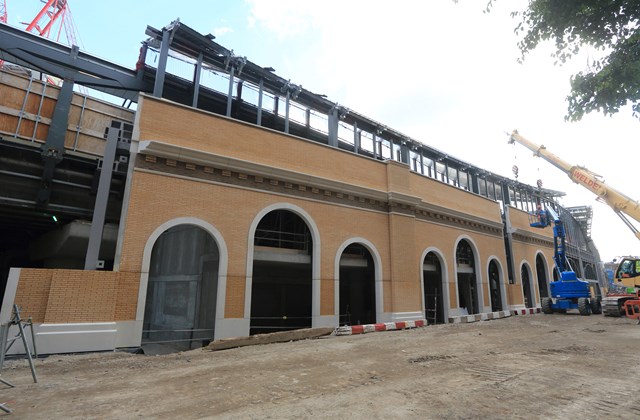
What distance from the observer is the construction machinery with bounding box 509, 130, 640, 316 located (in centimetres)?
1925

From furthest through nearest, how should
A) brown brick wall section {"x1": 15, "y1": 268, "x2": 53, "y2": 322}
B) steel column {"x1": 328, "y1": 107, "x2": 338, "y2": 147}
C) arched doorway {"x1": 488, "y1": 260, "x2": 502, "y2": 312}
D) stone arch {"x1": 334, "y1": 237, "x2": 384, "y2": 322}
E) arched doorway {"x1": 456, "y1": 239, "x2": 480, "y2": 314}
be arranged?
arched doorway {"x1": 488, "y1": 260, "x2": 502, "y2": 312}, arched doorway {"x1": 456, "y1": 239, "x2": 480, "y2": 314}, steel column {"x1": 328, "y1": 107, "x2": 338, "y2": 147}, stone arch {"x1": 334, "y1": 237, "x2": 384, "y2": 322}, brown brick wall section {"x1": 15, "y1": 268, "x2": 53, "y2": 322}

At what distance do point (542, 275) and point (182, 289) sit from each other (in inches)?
1191

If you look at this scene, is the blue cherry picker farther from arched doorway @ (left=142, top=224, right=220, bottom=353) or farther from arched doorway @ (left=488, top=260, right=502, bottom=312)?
arched doorway @ (left=142, top=224, right=220, bottom=353)

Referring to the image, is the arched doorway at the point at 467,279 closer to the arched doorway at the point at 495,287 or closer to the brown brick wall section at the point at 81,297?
the arched doorway at the point at 495,287

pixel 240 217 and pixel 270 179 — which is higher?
pixel 270 179

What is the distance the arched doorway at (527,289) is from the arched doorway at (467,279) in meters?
6.67

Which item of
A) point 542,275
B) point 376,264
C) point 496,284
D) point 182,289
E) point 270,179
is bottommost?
point 182,289

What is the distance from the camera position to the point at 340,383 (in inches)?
241

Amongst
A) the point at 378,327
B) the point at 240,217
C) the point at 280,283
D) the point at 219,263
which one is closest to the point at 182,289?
the point at 280,283

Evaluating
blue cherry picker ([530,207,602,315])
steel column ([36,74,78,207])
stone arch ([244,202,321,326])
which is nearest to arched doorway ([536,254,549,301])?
blue cherry picker ([530,207,602,315])

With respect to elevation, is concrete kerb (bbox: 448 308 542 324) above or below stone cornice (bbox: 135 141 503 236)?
below

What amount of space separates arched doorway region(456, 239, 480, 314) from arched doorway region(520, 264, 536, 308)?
6.67 meters

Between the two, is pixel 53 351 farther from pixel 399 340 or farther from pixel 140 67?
pixel 140 67

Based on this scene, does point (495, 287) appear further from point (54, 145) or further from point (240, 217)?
point (54, 145)
